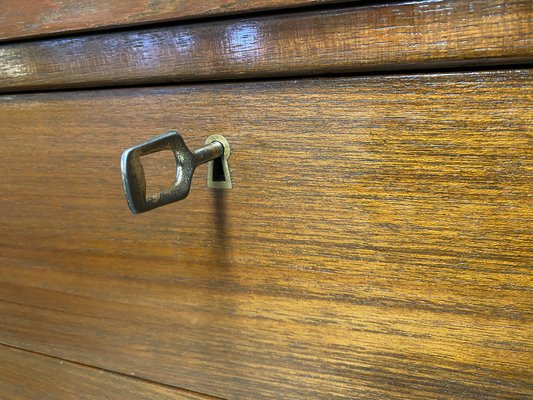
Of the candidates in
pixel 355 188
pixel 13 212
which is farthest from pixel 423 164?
pixel 13 212

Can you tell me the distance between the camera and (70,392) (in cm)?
41

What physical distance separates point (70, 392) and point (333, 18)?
0.31 metres

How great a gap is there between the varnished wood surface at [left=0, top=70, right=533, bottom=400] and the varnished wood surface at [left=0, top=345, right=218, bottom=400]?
0.01 metres

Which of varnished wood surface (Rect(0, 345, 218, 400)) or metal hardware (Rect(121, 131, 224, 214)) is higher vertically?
metal hardware (Rect(121, 131, 224, 214))

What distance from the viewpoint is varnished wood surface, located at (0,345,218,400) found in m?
0.37

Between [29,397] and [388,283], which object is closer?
[388,283]

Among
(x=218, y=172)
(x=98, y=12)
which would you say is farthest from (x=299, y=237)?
(x=98, y=12)

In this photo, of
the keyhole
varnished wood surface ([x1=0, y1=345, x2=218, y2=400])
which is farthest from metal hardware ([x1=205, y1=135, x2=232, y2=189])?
varnished wood surface ([x1=0, y1=345, x2=218, y2=400])

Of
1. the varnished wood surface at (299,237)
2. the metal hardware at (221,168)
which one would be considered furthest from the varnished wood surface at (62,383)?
the metal hardware at (221,168)

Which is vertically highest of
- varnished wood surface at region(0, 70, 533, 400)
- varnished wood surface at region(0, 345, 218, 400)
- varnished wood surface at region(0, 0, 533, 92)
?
varnished wood surface at region(0, 0, 533, 92)

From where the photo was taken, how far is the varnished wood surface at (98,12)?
0.89ft

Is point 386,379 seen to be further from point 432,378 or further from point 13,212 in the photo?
point 13,212

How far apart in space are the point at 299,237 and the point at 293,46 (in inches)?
3.7

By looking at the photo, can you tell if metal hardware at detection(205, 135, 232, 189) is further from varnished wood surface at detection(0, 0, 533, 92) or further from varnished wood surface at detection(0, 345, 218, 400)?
varnished wood surface at detection(0, 345, 218, 400)
